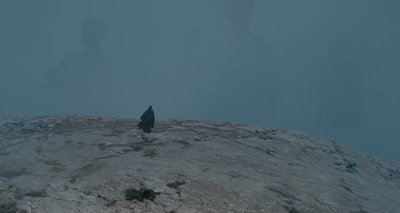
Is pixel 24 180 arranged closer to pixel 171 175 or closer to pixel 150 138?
pixel 171 175

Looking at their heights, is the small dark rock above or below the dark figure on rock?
below

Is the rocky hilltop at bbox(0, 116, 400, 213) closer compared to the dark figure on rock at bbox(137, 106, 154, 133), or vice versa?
the rocky hilltop at bbox(0, 116, 400, 213)

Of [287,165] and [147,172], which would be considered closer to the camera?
[147,172]

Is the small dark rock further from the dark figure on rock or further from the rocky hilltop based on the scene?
the dark figure on rock

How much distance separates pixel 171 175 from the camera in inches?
536

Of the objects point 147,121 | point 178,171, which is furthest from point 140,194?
point 147,121

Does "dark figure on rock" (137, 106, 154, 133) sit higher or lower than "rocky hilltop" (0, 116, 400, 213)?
higher

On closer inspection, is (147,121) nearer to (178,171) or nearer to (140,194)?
(178,171)

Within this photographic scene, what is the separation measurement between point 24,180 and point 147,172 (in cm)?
481

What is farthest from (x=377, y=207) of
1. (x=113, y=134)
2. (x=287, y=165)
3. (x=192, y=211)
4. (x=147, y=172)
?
(x=113, y=134)

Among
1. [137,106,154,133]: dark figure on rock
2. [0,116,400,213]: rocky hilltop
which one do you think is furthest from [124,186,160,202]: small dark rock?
[137,106,154,133]: dark figure on rock

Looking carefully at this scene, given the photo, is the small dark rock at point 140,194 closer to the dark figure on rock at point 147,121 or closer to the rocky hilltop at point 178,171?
the rocky hilltop at point 178,171

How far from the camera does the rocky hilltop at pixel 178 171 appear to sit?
38.4 feet

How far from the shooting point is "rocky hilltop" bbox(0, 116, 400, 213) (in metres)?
11.7
